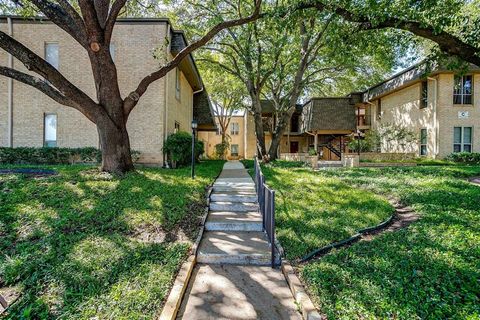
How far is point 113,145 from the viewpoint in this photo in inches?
307

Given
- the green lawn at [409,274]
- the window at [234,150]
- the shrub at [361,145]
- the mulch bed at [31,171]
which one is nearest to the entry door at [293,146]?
the window at [234,150]

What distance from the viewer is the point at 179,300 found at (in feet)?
10.2

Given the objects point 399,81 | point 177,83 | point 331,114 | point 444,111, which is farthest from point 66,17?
point 331,114

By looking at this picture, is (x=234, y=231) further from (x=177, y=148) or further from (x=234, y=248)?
(x=177, y=148)

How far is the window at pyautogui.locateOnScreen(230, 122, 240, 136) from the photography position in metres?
36.6

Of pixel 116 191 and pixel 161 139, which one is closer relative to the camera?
pixel 116 191

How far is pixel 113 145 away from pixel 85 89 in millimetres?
5104

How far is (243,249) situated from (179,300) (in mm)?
1494

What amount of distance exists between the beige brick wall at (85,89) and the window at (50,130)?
0.17 m

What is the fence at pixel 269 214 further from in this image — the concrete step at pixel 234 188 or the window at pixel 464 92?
the window at pixel 464 92

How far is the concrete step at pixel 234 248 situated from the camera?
4125 mm

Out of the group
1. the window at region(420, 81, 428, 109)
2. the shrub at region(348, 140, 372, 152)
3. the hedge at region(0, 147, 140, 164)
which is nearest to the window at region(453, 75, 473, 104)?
the window at region(420, 81, 428, 109)

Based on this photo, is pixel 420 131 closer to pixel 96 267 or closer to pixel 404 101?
pixel 404 101

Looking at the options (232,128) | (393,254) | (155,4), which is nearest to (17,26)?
(155,4)
